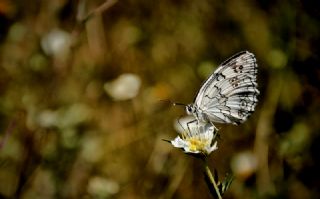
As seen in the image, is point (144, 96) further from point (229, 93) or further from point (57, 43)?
point (229, 93)

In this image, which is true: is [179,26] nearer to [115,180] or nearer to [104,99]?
[104,99]

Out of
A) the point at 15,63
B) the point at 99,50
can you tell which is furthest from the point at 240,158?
the point at 15,63

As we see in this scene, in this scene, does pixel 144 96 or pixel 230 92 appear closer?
pixel 230 92

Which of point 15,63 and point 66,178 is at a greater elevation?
point 15,63

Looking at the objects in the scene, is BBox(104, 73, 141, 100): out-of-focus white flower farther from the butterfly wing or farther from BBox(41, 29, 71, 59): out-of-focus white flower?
the butterfly wing

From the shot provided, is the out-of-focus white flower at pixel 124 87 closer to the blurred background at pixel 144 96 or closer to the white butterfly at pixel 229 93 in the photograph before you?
the blurred background at pixel 144 96

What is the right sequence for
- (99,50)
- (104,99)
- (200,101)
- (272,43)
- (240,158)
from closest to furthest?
(200,101) < (240,158) < (272,43) < (104,99) < (99,50)

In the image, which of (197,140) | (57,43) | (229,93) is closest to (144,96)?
(57,43)
